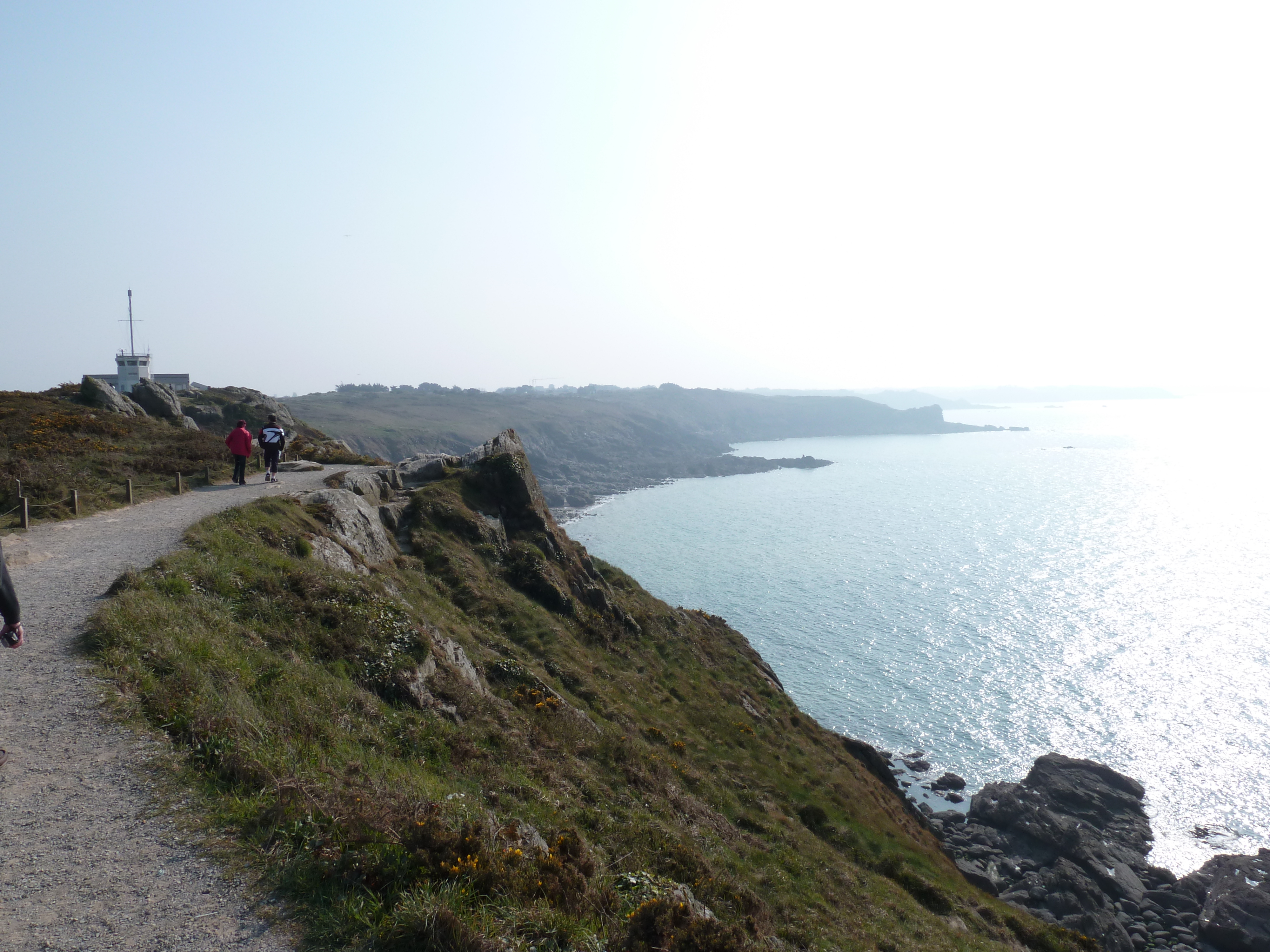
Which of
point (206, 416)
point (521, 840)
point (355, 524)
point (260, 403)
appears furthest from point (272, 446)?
point (260, 403)

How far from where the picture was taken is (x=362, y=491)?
82.9 ft

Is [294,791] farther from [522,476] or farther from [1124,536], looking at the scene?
[1124,536]

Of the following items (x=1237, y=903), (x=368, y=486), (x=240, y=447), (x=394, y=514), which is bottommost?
(x=1237, y=903)

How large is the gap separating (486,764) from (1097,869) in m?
41.1

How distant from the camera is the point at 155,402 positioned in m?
45.7

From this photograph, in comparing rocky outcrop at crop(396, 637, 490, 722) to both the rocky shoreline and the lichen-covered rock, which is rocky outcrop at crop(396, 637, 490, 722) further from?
the rocky shoreline

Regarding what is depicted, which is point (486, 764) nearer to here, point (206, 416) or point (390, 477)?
point (390, 477)

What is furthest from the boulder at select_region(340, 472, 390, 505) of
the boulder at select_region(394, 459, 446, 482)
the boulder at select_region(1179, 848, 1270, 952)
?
the boulder at select_region(1179, 848, 1270, 952)

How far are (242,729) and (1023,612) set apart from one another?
82.8 meters

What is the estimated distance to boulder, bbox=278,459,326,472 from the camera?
30188 mm

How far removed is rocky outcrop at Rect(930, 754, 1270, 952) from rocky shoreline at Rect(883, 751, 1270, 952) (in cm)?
6

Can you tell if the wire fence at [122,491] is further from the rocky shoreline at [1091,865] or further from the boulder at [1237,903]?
the boulder at [1237,903]

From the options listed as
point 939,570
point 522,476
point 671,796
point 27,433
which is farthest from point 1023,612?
point 27,433

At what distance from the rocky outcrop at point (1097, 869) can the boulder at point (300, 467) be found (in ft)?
114
